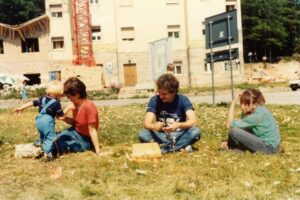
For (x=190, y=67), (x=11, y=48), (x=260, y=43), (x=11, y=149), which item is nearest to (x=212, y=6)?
(x=190, y=67)

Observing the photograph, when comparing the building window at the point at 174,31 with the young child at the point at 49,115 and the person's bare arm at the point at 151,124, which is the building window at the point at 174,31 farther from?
the person's bare arm at the point at 151,124

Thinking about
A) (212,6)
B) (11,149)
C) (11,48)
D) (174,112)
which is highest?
(212,6)

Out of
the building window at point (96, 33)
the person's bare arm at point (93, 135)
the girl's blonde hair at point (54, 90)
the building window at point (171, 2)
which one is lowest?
the person's bare arm at point (93, 135)

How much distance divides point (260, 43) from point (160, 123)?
8174 centimetres

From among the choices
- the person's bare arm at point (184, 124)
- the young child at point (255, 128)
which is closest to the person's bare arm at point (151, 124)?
the person's bare arm at point (184, 124)

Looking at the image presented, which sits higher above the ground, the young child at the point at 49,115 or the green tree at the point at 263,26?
the green tree at the point at 263,26

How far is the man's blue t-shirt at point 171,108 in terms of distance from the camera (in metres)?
8.20

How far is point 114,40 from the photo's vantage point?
179ft

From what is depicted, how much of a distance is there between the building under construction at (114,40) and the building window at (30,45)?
0.38 ft

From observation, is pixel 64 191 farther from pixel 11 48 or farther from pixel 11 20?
pixel 11 20

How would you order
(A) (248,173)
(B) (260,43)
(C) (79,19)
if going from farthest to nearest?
(B) (260,43) → (C) (79,19) → (A) (248,173)

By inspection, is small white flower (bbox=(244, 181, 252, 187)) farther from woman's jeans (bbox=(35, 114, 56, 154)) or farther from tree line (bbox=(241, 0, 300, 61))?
tree line (bbox=(241, 0, 300, 61))

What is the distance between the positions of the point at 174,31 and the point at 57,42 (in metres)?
13.2

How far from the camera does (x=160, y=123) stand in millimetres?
8094
